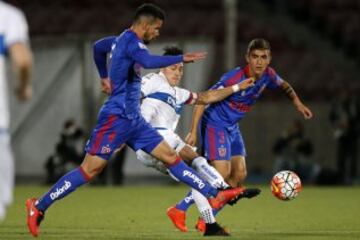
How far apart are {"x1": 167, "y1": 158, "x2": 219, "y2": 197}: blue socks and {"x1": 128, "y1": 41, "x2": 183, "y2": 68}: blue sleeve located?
1.11 meters

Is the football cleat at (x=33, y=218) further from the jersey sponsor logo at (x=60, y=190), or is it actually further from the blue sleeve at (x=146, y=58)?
the blue sleeve at (x=146, y=58)

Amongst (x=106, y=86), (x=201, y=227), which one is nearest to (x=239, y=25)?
(x=201, y=227)

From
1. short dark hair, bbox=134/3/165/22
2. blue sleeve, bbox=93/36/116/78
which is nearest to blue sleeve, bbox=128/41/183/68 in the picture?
short dark hair, bbox=134/3/165/22

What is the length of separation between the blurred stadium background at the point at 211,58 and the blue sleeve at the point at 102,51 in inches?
439

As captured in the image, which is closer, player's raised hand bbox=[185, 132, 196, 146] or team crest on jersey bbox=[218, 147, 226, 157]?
player's raised hand bbox=[185, 132, 196, 146]

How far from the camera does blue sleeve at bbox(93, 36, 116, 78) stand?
10508mm

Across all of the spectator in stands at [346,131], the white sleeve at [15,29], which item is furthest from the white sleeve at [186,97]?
the spectator in stands at [346,131]

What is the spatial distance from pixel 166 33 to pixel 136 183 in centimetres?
440

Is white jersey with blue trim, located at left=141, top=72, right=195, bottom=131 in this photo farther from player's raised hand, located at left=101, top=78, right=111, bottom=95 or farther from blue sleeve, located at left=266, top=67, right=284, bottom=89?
blue sleeve, located at left=266, top=67, right=284, bottom=89

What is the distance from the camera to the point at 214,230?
32.3 feet

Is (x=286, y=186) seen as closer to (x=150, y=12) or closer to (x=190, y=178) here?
(x=190, y=178)

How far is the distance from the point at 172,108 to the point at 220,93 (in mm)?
986

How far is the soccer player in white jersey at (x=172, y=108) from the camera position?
10469 mm

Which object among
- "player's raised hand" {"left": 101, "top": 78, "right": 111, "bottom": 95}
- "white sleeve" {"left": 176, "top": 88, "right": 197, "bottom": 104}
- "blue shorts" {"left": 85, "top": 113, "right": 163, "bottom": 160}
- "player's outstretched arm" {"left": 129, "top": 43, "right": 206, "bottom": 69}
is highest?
"player's outstretched arm" {"left": 129, "top": 43, "right": 206, "bottom": 69}
